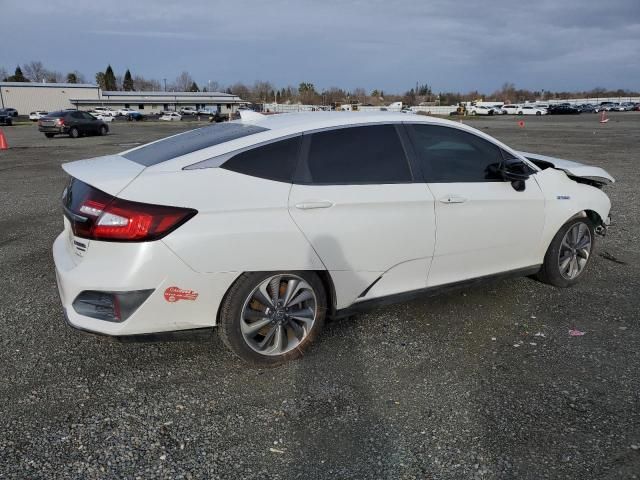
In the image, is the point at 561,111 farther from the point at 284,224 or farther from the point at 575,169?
the point at 284,224

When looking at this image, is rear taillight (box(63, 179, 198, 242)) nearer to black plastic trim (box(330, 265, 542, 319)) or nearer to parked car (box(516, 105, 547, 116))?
black plastic trim (box(330, 265, 542, 319))

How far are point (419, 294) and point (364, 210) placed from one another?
2.96 feet

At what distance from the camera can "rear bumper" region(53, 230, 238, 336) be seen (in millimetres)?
3025

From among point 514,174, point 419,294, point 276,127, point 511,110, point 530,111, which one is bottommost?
point 511,110

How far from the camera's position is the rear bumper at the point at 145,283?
9.93 feet

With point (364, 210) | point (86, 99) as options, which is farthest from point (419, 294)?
point (86, 99)

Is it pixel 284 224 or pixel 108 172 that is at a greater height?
pixel 108 172

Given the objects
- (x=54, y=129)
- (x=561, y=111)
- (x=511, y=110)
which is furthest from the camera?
(x=511, y=110)

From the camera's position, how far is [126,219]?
3004mm

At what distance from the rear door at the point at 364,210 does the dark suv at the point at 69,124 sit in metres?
28.0

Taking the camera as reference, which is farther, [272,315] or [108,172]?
[272,315]

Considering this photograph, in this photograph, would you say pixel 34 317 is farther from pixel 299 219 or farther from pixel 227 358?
pixel 299 219

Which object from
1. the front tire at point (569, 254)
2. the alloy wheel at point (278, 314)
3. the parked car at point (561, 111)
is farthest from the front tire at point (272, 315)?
the parked car at point (561, 111)

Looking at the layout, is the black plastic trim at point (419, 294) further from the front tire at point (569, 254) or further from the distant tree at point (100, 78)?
the distant tree at point (100, 78)
